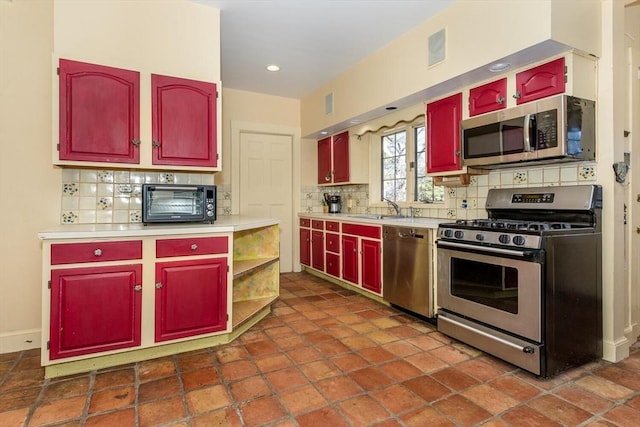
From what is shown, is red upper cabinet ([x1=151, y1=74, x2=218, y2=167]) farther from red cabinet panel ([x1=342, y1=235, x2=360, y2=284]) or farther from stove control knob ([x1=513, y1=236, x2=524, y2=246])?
stove control knob ([x1=513, y1=236, x2=524, y2=246])

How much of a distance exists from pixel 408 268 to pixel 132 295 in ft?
7.30

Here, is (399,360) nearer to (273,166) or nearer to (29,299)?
(29,299)

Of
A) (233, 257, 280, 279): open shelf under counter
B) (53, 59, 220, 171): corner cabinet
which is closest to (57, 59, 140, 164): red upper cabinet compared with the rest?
(53, 59, 220, 171): corner cabinet

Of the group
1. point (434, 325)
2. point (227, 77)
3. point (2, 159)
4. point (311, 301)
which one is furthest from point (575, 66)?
point (2, 159)

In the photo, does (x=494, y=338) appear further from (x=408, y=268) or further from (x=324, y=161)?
(x=324, y=161)

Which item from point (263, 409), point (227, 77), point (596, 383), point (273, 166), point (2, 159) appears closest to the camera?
point (263, 409)

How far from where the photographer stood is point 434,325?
9.82 ft

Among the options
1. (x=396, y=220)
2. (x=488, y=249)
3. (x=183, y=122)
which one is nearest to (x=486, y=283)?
(x=488, y=249)

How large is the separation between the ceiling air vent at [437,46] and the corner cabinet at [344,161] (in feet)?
5.83

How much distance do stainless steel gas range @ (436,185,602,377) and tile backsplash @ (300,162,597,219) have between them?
133 millimetres

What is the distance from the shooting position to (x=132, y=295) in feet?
7.50

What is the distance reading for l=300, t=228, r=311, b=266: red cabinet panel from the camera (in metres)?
4.98

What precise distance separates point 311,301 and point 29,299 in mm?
2391

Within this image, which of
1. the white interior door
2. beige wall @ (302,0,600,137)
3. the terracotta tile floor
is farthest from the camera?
the white interior door
